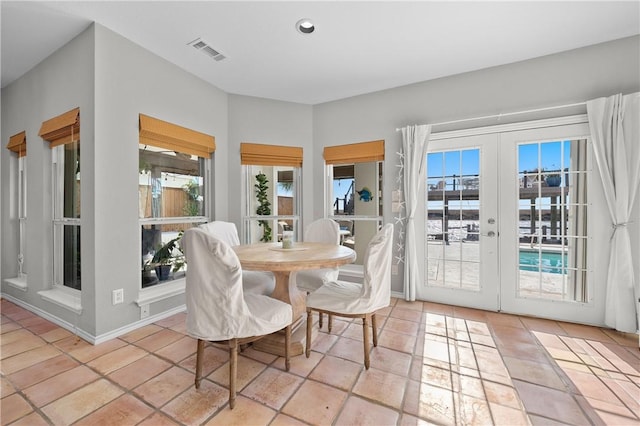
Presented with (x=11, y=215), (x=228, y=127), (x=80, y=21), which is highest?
(x=80, y=21)

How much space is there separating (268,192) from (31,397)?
9.41ft

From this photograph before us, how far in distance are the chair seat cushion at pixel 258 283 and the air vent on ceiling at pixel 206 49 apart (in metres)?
2.21

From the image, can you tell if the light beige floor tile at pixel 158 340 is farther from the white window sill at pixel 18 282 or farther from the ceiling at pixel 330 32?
the ceiling at pixel 330 32

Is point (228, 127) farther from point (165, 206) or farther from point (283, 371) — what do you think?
point (283, 371)

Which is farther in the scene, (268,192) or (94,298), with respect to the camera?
(268,192)

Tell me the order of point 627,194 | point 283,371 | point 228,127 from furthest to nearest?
point 228,127 → point 627,194 → point 283,371

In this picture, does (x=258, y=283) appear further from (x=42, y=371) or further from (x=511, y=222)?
(x=511, y=222)

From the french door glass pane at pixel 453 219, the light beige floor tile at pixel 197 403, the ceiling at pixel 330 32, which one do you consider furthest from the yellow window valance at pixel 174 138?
the french door glass pane at pixel 453 219

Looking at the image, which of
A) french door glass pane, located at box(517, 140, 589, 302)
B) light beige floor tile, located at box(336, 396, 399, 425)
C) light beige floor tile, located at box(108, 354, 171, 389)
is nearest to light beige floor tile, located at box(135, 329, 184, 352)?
light beige floor tile, located at box(108, 354, 171, 389)

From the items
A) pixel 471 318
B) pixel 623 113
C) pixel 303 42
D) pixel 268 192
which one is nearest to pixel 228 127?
pixel 268 192

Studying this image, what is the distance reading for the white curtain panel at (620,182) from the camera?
2314 mm

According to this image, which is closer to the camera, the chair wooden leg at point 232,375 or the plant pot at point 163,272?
the chair wooden leg at point 232,375

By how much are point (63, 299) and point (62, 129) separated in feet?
5.34

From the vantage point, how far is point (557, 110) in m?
2.62
